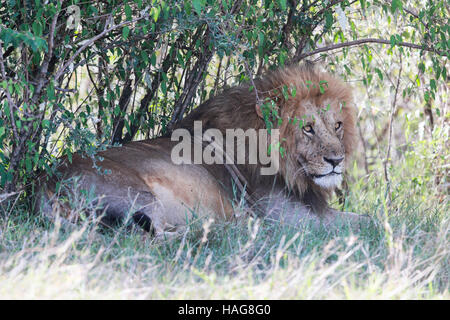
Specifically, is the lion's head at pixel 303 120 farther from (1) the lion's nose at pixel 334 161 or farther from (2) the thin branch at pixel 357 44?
(2) the thin branch at pixel 357 44

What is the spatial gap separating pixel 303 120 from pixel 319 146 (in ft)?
0.76

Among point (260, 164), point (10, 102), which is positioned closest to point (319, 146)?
point (260, 164)

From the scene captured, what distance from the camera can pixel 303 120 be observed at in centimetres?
439

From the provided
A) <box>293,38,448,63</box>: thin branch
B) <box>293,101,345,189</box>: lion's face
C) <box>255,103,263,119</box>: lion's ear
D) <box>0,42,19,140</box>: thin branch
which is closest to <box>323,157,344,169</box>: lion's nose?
<box>293,101,345,189</box>: lion's face

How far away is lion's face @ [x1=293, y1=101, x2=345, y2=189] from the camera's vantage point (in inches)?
177

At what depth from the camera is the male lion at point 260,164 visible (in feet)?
13.7

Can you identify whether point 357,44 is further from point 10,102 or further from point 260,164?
Result: point 10,102

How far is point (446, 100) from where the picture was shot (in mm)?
6043

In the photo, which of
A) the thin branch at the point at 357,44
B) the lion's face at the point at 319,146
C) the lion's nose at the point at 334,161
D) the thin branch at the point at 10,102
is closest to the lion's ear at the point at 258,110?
the lion's face at the point at 319,146

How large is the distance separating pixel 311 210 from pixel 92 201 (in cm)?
162

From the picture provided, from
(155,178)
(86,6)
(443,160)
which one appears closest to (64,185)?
(155,178)

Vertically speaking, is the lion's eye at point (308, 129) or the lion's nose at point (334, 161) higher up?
the lion's eye at point (308, 129)

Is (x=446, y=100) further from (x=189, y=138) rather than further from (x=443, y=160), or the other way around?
(x=189, y=138)

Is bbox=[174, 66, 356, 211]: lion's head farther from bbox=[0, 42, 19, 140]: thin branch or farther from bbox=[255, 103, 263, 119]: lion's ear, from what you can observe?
bbox=[0, 42, 19, 140]: thin branch
